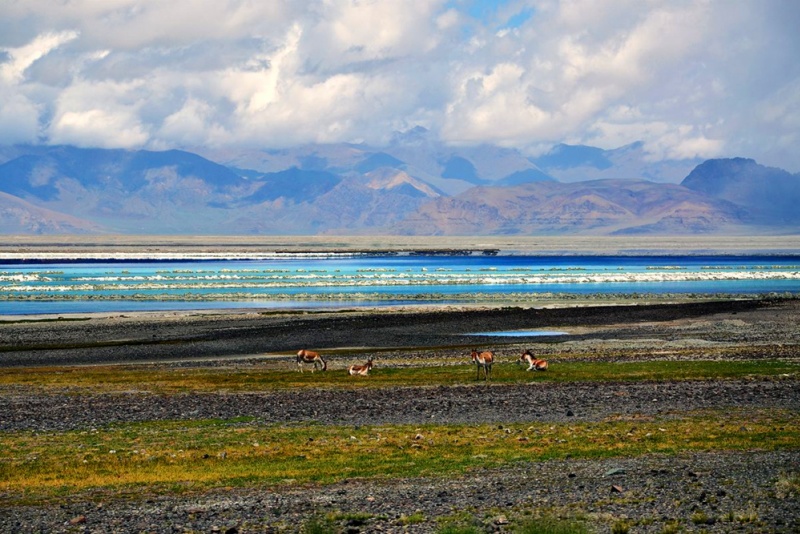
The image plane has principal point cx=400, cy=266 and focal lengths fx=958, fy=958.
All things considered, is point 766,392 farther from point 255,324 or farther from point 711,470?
point 255,324

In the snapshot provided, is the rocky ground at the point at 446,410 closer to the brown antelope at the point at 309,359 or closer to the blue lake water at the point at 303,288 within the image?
the brown antelope at the point at 309,359

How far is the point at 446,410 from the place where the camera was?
24.0m

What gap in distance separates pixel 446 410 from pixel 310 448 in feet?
18.5

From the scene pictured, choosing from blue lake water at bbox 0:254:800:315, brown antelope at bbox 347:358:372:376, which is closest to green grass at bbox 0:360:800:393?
brown antelope at bbox 347:358:372:376

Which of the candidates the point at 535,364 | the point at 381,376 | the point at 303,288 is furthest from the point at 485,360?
the point at 303,288

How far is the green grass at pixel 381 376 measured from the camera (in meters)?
29.5

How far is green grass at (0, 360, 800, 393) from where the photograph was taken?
96.9ft

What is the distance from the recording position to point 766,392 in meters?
25.3

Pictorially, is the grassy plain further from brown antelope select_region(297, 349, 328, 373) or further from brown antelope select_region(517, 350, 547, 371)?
brown antelope select_region(297, 349, 328, 373)

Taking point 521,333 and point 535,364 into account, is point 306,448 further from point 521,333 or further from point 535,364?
point 521,333

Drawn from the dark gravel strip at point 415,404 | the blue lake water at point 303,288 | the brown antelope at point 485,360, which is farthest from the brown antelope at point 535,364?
the blue lake water at point 303,288

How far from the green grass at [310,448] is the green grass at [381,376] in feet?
24.3

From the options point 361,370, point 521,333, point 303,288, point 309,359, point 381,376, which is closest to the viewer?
point 381,376

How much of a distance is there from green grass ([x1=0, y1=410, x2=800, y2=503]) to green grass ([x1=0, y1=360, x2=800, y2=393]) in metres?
7.42
